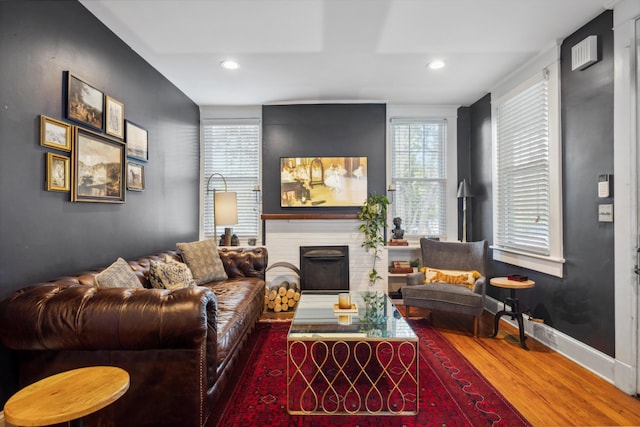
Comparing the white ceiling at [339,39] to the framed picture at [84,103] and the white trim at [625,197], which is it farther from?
the framed picture at [84,103]

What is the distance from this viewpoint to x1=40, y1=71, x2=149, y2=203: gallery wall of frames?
2105 millimetres

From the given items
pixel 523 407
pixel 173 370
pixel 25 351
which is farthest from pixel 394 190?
pixel 25 351

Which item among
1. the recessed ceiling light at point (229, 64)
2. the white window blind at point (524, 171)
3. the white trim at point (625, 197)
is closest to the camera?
the white trim at point (625, 197)

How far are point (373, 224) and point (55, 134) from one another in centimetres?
341

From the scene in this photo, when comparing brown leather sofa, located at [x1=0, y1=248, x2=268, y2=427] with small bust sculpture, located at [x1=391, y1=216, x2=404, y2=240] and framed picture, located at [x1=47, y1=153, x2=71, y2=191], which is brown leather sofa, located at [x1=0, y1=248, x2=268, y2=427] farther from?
small bust sculpture, located at [x1=391, y1=216, x2=404, y2=240]

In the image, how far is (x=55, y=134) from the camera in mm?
2088

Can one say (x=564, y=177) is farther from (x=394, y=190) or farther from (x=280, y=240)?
(x=280, y=240)

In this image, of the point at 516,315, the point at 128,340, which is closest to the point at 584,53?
the point at 516,315

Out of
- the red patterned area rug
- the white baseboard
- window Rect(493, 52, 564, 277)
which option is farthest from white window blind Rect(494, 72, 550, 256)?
the red patterned area rug

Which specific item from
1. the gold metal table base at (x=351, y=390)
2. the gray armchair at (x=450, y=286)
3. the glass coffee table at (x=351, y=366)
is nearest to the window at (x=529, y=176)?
the gray armchair at (x=450, y=286)

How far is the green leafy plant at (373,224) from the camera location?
14.1 ft

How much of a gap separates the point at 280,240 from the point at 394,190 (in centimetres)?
176

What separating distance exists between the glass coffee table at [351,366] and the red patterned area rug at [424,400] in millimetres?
58

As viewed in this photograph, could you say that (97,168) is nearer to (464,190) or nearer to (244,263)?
(244,263)
